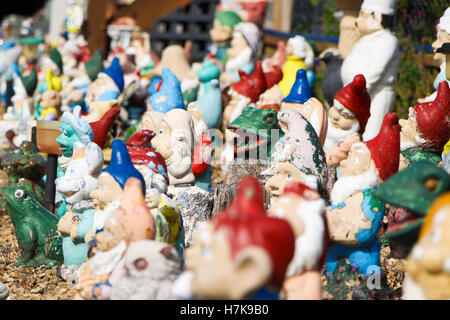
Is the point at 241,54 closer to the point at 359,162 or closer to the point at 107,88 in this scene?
the point at 107,88

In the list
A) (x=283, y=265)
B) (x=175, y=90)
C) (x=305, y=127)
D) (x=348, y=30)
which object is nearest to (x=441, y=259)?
(x=283, y=265)

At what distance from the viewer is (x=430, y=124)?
14.8ft

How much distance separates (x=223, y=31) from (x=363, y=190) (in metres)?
5.76

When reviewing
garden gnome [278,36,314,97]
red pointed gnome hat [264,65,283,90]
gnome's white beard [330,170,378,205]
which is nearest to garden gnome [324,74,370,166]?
gnome's white beard [330,170,378,205]

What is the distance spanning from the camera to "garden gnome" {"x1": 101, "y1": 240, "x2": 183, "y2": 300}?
119 inches

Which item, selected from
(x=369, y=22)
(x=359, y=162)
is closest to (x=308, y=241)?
(x=359, y=162)

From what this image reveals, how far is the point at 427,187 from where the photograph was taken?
2809mm

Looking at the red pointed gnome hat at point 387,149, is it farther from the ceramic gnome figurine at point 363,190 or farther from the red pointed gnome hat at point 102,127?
the red pointed gnome hat at point 102,127

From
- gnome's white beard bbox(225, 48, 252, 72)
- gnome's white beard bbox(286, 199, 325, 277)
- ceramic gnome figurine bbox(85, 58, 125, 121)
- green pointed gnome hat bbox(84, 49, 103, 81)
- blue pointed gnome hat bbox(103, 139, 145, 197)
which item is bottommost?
gnome's white beard bbox(286, 199, 325, 277)

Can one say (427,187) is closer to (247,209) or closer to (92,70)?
(247,209)

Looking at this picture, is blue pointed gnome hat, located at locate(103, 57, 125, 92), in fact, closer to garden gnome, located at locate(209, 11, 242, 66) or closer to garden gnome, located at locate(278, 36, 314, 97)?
garden gnome, located at locate(278, 36, 314, 97)

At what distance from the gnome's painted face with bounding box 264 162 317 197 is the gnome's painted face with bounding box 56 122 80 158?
4.69 feet

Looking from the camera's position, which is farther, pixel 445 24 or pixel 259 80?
pixel 259 80
